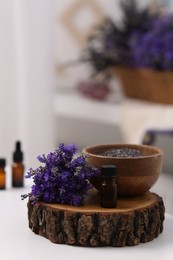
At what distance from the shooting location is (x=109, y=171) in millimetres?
711

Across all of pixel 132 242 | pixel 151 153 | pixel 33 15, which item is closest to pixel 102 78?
pixel 33 15

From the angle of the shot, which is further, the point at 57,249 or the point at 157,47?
the point at 157,47

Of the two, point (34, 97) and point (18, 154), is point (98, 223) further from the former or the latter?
point (34, 97)

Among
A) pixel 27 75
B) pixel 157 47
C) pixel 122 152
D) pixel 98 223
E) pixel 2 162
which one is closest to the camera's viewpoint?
pixel 98 223

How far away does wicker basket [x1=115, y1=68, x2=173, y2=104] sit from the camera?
167cm

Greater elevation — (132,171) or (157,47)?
(157,47)

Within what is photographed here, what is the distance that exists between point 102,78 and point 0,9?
21.0 inches

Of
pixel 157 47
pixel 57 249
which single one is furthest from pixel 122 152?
pixel 157 47

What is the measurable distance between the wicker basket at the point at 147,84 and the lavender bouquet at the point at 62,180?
963mm

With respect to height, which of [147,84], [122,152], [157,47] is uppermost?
[157,47]

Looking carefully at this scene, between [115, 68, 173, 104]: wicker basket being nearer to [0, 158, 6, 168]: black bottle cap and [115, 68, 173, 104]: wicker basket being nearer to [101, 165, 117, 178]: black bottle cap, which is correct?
[0, 158, 6, 168]: black bottle cap

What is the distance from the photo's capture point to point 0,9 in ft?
5.67

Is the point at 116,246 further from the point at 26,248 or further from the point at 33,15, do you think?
the point at 33,15

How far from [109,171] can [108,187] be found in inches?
1.0
